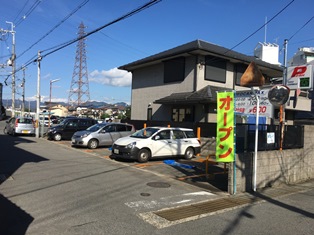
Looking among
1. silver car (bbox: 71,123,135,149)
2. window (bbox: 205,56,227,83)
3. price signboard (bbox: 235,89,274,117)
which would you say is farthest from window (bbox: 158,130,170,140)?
window (bbox: 205,56,227,83)

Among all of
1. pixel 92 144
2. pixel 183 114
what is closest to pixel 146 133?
pixel 92 144

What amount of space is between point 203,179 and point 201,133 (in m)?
7.24

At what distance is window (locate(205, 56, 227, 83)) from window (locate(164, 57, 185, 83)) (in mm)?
1706

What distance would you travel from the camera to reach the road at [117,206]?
17.0 ft

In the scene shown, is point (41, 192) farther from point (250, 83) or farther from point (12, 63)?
point (12, 63)

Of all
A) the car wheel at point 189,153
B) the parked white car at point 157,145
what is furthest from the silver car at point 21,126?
the car wheel at point 189,153

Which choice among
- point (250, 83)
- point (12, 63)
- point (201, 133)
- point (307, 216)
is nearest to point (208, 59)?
point (201, 133)

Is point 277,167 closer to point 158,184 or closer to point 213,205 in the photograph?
point 213,205

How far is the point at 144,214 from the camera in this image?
5.90 metres

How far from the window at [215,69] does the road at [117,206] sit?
1131cm

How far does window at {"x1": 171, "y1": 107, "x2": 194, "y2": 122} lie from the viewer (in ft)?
66.2

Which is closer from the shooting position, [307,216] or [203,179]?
[307,216]

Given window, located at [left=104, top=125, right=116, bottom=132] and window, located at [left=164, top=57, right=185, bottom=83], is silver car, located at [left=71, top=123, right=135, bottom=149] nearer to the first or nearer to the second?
window, located at [left=104, top=125, right=116, bottom=132]

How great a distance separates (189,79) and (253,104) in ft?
26.3
